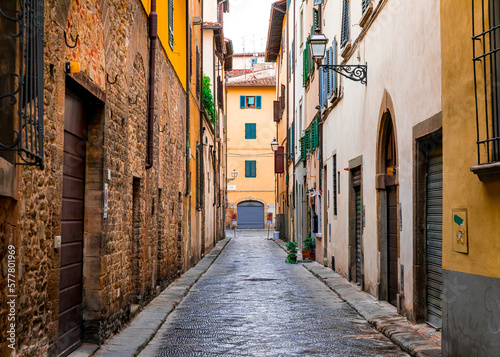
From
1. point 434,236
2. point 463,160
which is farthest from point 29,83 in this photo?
point 434,236

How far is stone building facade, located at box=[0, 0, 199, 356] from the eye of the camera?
4.83 m

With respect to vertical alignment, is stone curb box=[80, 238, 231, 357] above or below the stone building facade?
below

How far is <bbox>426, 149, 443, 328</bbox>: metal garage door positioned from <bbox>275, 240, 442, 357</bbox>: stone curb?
0.30 metres

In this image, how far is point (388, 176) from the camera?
1079 centimetres

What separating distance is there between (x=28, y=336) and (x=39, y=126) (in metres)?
1.58

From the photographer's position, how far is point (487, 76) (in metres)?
5.31

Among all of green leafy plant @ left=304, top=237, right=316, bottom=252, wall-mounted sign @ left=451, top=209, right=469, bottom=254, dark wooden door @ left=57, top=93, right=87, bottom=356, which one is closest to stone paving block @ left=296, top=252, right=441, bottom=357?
wall-mounted sign @ left=451, top=209, right=469, bottom=254

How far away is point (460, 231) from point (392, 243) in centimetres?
483

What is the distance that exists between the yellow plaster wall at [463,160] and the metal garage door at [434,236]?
1471 millimetres

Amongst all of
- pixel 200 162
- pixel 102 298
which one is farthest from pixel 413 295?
pixel 200 162

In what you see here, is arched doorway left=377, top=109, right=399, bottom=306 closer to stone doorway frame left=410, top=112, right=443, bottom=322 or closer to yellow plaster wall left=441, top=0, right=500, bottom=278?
stone doorway frame left=410, top=112, right=443, bottom=322

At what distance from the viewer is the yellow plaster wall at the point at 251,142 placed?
53969 mm

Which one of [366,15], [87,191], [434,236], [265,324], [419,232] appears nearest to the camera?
[87,191]

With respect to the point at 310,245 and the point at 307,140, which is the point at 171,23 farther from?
the point at 307,140
